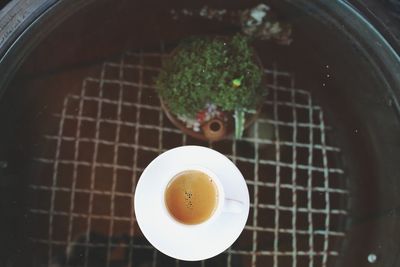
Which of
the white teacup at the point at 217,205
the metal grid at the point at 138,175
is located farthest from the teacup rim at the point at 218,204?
the metal grid at the point at 138,175

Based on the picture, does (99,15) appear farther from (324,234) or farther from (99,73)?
(324,234)

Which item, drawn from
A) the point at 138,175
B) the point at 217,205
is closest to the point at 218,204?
the point at 217,205

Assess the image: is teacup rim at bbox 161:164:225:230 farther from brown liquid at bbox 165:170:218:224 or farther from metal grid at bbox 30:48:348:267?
metal grid at bbox 30:48:348:267

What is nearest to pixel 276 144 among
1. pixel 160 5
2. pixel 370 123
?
pixel 370 123

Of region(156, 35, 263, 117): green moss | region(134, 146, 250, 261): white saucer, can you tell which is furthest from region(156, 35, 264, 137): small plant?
region(134, 146, 250, 261): white saucer

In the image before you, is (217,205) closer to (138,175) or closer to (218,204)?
(218,204)

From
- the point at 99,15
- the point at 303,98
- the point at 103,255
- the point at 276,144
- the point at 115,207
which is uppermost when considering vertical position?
the point at 99,15

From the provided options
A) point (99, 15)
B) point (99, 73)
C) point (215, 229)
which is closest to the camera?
point (215, 229)
